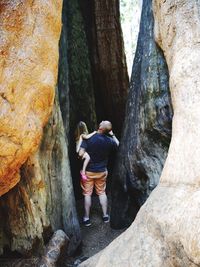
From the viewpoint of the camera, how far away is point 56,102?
6.35 metres

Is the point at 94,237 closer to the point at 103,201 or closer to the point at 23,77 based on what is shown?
the point at 103,201

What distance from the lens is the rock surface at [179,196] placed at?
2.90 metres

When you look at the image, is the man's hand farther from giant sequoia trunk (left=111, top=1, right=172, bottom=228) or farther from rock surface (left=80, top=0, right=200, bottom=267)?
rock surface (left=80, top=0, right=200, bottom=267)

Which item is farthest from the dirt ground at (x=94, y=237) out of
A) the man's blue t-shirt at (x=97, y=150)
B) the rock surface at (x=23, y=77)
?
the rock surface at (x=23, y=77)

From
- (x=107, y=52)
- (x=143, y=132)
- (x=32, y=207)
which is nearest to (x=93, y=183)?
(x=143, y=132)

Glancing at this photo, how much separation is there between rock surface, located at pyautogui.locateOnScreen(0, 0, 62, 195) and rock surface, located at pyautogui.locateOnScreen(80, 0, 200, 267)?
1.71m

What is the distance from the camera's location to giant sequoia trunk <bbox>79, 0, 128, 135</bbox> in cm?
933

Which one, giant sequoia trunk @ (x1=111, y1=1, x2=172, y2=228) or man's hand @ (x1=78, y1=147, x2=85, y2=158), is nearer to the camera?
giant sequoia trunk @ (x1=111, y1=1, x2=172, y2=228)

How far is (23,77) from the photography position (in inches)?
182

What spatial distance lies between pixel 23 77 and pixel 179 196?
8.52 feet

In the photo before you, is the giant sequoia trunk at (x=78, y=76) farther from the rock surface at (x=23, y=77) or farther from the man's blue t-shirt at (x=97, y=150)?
the rock surface at (x=23, y=77)

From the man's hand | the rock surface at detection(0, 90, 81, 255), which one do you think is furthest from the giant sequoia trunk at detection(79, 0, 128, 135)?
the rock surface at detection(0, 90, 81, 255)

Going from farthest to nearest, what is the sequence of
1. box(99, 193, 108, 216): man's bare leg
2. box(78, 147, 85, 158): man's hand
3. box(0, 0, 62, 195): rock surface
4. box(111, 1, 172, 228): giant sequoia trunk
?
1. box(99, 193, 108, 216): man's bare leg
2. box(78, 147, 85, 158): man's hand
3. box(111, 1, 172, 228): giant sequoia trunk
4. box(0, 0, 62, 195): rock surface

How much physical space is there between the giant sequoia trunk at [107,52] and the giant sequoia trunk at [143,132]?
234cm
